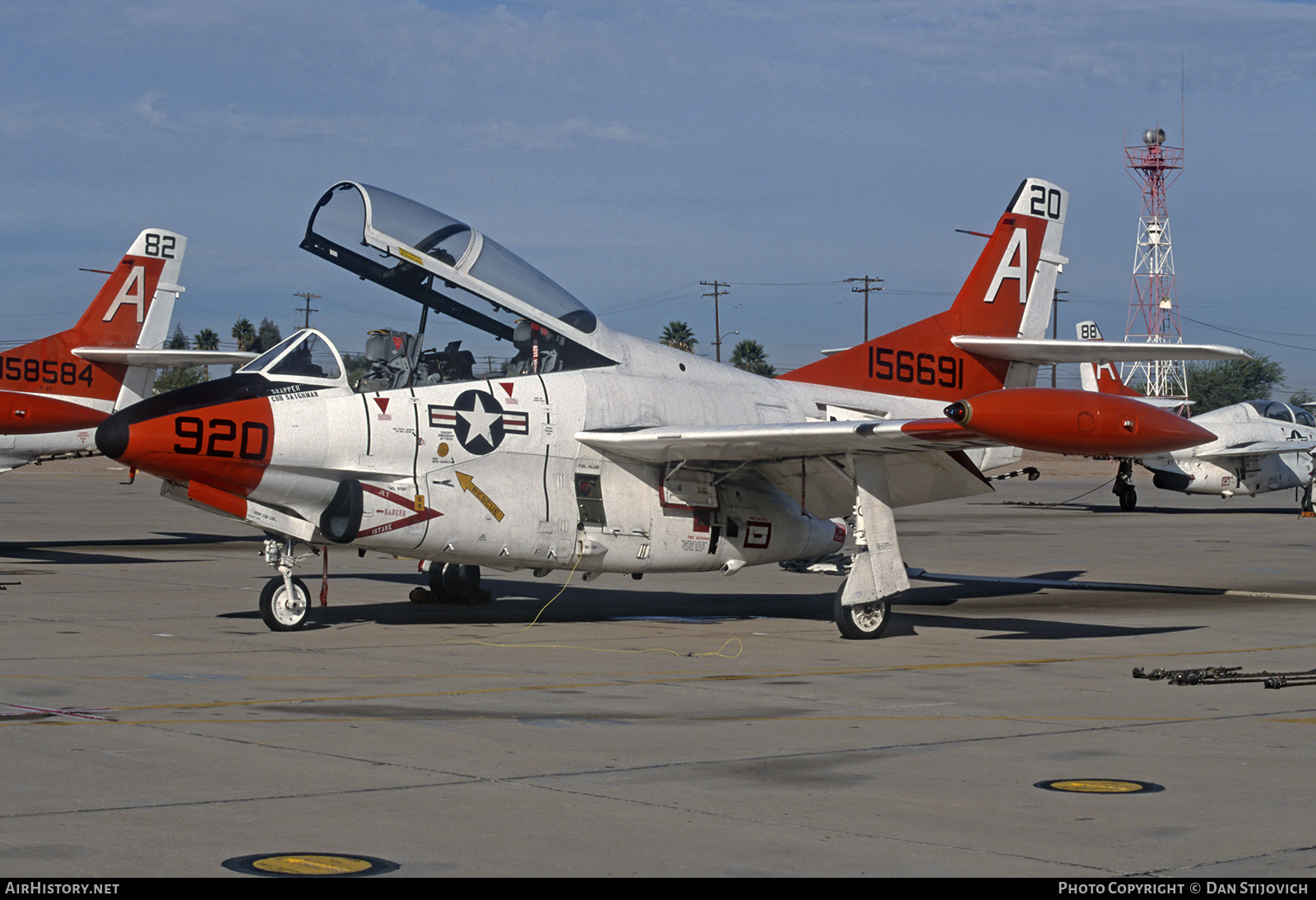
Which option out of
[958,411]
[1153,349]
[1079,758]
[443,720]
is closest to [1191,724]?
[1079,758]

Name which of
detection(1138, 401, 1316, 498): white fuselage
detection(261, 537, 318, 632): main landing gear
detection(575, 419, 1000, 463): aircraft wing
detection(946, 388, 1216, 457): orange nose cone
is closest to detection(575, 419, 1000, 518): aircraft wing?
detection(575, 419, 1000, 463): aircraft wing

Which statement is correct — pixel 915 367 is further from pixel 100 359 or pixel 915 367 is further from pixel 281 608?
pixel 100 359

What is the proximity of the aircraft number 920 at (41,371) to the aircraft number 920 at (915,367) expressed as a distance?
733 inches

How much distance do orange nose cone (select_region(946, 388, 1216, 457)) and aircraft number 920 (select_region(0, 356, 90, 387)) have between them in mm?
22964

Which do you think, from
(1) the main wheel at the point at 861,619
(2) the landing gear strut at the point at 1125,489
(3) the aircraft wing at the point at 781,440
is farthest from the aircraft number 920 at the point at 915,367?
(2) the landing gear strut at the point at 1125,489

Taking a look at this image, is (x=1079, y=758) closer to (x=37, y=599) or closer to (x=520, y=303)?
(x=520, y=303)

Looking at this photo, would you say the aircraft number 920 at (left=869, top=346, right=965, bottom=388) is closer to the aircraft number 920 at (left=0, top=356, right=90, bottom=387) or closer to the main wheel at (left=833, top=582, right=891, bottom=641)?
the main wheel at (left=833, top=582, right=891, bottom=641)


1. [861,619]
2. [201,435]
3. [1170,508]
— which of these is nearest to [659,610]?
[861,619]

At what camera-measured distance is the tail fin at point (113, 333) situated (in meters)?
29.6

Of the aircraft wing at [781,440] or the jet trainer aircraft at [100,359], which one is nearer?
the aircraft wing at [781,440]

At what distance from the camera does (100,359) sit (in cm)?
2972

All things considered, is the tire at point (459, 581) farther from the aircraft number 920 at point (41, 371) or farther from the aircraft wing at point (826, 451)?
the aircraft number 920 at point (41, 371)

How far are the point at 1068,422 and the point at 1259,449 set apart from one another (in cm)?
3153

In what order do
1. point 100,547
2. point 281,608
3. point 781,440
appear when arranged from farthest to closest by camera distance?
point 100,547 → point 281,608 → point 781,440
